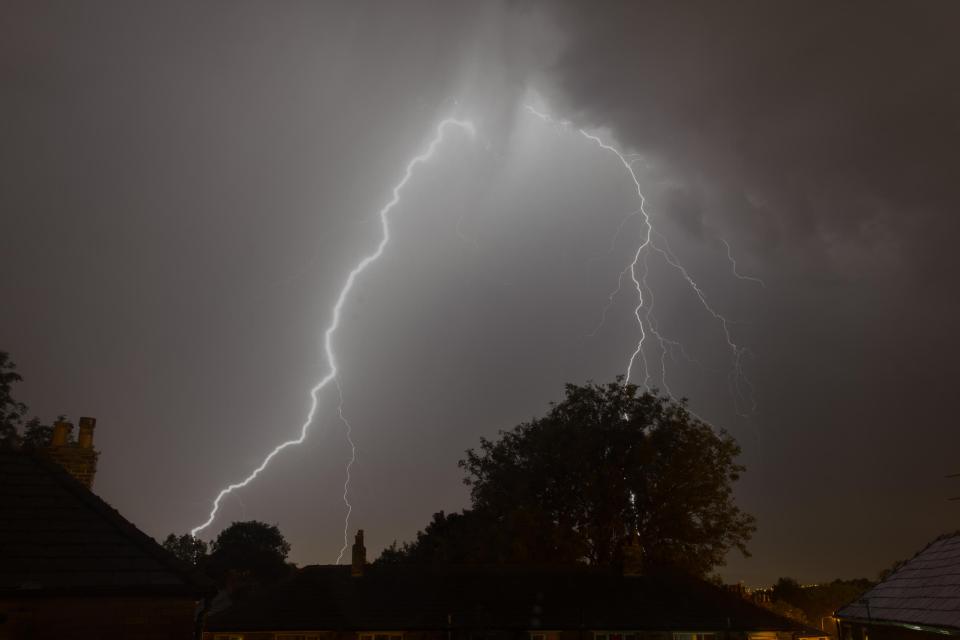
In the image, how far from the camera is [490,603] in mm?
25000

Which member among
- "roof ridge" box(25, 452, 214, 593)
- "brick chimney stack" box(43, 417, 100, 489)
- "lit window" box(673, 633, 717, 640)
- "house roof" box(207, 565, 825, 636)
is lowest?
"lit window" box(673, 633, 717, 640)

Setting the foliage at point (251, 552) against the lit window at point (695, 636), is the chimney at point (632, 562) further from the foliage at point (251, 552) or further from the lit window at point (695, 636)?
the foliage at point (251, 552)

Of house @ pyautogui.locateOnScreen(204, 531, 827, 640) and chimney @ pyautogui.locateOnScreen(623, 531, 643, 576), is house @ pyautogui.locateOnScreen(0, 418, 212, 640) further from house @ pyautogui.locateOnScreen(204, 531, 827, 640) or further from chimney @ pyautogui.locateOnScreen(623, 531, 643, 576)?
chimney @ pyautogui.locateOnScreen(623, 531, 643, 576)

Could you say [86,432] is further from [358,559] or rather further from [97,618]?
[358,559]

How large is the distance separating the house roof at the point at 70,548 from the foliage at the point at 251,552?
75175 mm

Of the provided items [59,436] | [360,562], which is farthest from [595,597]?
[59,436]

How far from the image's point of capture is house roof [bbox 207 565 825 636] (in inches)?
931

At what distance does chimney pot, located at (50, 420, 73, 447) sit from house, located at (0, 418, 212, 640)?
190 centimetres

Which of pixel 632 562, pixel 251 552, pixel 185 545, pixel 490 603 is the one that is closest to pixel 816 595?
pixel 632 562

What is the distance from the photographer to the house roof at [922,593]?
14633 mm

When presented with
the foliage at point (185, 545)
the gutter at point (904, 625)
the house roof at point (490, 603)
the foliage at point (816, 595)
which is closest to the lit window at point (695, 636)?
the house roof at point (490, 603)

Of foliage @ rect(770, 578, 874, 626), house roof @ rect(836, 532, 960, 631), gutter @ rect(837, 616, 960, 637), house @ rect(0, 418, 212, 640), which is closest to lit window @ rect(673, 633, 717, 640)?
gutter @ rect(837, 616, 960, 637)

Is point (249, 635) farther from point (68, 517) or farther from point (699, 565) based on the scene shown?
point (699, 565)

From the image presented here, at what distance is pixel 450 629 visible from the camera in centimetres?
2348
